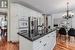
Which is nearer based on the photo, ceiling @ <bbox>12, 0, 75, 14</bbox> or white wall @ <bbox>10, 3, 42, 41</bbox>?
ceiling @ <bbox>12, 0, 75, 14</bbox>

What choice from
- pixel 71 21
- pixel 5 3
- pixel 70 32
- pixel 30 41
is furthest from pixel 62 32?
pixel 30 41

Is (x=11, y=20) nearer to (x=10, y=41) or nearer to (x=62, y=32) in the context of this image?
(x=10, y=41)

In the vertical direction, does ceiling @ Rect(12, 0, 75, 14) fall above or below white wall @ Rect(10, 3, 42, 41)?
above

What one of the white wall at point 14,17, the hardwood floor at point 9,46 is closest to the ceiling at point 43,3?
the white wall at point 14,17

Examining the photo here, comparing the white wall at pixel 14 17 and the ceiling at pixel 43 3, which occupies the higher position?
the ceiling at pixel 43 3

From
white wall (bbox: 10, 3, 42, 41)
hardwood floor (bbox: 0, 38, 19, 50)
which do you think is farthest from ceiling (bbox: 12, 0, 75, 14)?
hardwood floor (bbox: 0, 38, 19, 50)

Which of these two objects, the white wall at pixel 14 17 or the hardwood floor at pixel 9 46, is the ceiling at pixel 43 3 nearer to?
the white wall at pixel 14 17

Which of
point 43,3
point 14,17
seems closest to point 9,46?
point 14,17

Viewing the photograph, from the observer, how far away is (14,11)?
7363 millimetres

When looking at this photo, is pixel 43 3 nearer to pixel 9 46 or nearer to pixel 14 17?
pixel 14 17

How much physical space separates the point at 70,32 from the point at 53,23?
419 centimetres

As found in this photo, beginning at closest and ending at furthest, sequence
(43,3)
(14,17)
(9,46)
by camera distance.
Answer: (9,46) → (43,3) → (14,17)

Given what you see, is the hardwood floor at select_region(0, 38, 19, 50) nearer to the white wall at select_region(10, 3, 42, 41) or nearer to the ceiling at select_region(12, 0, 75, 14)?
the white wall at select_region(10, 3, 42, 41)

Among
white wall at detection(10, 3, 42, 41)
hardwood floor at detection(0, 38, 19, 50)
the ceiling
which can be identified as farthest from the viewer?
white wall at detection(10, 3, 42, 41)
